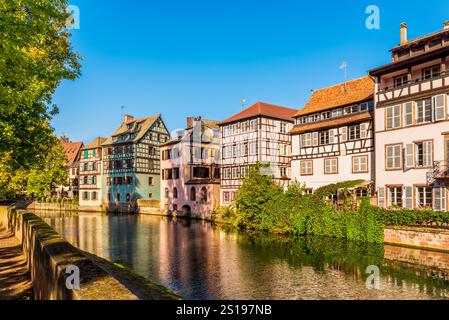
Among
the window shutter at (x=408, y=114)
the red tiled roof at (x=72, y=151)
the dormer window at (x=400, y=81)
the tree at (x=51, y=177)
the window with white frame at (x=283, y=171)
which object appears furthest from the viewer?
the red tiled roof at (x=72, y=151)

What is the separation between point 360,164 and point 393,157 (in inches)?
149

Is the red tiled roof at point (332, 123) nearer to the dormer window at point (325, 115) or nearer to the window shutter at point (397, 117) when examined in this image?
the dormer window at point (325, 115)

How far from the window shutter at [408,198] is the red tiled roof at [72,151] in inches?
2670

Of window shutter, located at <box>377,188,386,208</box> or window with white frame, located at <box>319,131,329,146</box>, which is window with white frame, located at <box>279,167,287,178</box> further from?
window shutter, located at <box>377,188,386,208</box>

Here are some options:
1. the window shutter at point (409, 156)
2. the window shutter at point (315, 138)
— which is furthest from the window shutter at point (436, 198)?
the window shutter at point (315, 138)

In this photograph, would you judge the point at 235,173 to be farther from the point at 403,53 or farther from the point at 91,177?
the point at 91,177

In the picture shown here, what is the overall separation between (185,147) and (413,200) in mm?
30532

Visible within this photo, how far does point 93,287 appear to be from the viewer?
5.75m

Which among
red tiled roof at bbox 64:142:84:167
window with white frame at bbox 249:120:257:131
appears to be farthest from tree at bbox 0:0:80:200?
red tiled roof at bbox 64:142:84:167

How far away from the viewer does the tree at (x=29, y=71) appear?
946cm

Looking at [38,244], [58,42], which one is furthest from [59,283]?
[58,42]

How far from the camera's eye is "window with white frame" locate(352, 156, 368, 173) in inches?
1180

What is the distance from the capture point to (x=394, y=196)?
87.5ft

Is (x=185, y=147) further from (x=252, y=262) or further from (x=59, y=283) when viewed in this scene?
(x=59, y=283)
